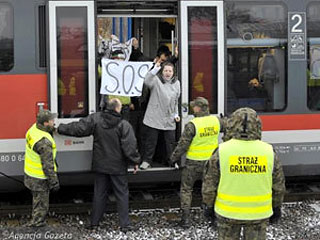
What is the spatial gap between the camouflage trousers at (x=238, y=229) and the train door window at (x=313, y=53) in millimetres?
3374

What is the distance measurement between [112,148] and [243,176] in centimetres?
239

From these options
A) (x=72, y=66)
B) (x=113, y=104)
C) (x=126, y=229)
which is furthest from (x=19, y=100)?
(x=126, y=229)

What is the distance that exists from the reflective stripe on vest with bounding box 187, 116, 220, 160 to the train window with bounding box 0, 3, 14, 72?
227 cm

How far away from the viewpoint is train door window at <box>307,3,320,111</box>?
7.02 m

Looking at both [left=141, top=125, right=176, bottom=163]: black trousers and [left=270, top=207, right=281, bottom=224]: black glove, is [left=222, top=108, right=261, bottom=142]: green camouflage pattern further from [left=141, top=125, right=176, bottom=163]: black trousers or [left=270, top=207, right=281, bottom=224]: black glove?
[left=141, top=125, right=176, bottom=163]: black trousers

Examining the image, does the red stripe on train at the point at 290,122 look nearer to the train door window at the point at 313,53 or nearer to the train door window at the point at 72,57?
the train door window at the point at 313,53

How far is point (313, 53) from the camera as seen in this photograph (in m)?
7.04

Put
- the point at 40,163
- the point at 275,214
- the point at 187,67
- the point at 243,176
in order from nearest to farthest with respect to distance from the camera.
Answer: the point at 243,176 < the point at 275,214 < the point at 40,163 < the point at 187,67

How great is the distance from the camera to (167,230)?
20.2 ft

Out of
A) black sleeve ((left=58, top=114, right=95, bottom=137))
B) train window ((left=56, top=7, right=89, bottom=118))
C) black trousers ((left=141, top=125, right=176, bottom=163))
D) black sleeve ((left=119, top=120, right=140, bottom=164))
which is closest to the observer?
black sleeve ((left=119, top=120, right=140, bottom=164))

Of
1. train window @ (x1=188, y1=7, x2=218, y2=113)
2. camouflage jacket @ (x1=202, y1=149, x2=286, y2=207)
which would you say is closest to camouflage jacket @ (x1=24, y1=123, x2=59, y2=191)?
train window @ (x1=188, y1=7, x2=218, y2=113)

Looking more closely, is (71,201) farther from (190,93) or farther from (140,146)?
(190,93)

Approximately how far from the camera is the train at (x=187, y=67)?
6.28 meters

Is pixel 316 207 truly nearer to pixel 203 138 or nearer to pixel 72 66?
pixel 203 138
